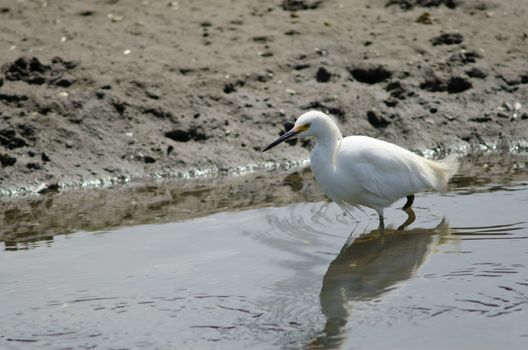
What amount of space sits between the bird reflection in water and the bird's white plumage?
0.29 m

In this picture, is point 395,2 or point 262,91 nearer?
point 262,91

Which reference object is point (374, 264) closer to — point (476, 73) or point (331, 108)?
point (331, 108)

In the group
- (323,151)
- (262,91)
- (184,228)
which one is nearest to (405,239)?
(323,151)

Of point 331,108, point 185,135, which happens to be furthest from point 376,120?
point 185,135

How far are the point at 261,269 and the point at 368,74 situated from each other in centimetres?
464

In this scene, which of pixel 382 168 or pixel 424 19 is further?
pixel 424 19

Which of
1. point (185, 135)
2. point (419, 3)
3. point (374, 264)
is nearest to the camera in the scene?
point (374, 264)

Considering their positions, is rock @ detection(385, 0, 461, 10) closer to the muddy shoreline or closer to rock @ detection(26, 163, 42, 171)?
the muddy shoreline

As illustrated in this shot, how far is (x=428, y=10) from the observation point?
483 inches

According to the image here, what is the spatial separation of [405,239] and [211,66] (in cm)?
399

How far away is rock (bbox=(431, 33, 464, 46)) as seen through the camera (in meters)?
11.5

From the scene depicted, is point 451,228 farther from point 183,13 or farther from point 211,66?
point 183,13

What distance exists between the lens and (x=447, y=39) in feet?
37.6

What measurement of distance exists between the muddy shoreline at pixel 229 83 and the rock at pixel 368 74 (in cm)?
2
